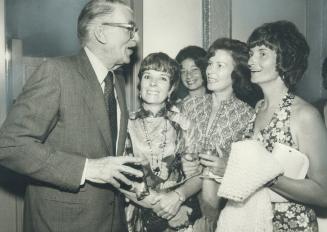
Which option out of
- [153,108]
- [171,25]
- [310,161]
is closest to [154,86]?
[153,108]

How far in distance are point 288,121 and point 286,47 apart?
0.48 metres

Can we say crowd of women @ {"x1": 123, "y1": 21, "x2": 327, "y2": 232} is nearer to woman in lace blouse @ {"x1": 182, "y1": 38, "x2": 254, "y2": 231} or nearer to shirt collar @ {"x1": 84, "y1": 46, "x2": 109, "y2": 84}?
woman in lace blouse @ {"x1": 182, "y1": 38, "x2": 254, "y2": 231}

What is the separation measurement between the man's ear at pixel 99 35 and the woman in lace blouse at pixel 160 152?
1.35ft

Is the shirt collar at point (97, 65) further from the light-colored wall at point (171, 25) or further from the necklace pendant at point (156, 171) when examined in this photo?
the light-colored wall at point (171, 25)

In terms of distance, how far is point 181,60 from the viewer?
3135mm

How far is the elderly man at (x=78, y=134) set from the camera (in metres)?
1.83

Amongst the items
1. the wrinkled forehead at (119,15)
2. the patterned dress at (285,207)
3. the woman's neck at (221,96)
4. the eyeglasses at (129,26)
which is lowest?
the patterned dress at (285,207)

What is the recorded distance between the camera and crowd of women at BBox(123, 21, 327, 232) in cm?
210

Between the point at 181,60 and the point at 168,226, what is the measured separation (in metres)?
1.41

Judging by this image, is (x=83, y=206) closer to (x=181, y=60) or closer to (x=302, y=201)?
(x=302, y=201)

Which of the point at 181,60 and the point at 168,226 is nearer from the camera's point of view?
the point at 168,226

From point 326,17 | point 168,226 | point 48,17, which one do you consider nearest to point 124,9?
point 168,226

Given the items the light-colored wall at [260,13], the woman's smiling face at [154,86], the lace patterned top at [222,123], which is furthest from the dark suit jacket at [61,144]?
the light-colored wall at [260,13]

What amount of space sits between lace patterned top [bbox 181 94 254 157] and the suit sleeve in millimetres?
949
